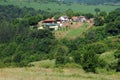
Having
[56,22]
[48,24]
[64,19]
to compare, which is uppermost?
[48,24]

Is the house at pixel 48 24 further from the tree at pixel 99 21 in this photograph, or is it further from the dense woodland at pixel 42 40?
the tree at pixel 99 21

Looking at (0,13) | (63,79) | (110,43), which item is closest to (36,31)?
(110,43)

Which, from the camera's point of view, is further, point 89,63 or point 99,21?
point 99,21

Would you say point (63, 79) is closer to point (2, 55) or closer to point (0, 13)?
point (2, 55)

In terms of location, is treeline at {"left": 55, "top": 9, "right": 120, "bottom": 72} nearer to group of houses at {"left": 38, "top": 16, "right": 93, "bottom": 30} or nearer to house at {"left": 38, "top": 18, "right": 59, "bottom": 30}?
group of houses at {"left": 38, "top": 16, "right": 93, "bottom": 30}

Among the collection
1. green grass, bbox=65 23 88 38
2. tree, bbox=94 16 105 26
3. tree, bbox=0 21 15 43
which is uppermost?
tree, bbox=94 16 105 26

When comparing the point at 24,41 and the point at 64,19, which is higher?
the point at 64,19

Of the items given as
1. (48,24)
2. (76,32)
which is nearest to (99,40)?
(76,32)

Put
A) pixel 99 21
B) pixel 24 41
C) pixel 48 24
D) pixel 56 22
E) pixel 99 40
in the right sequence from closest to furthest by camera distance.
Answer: pixel 99 40 → pixel 24 41 → pixel 99 21 → pixel 48 24 → pixel 56 22

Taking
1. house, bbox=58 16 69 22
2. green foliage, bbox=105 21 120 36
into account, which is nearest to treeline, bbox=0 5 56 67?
house, bbox=58 16 69 22

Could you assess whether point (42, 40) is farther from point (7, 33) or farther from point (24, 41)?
point (7, 33)

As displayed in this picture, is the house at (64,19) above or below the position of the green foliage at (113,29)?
below

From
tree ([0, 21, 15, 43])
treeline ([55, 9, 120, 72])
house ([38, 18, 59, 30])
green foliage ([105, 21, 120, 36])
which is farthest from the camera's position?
house ([38, 18, 59, 30])

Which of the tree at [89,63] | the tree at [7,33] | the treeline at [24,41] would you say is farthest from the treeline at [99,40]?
the tree at [89,63]
